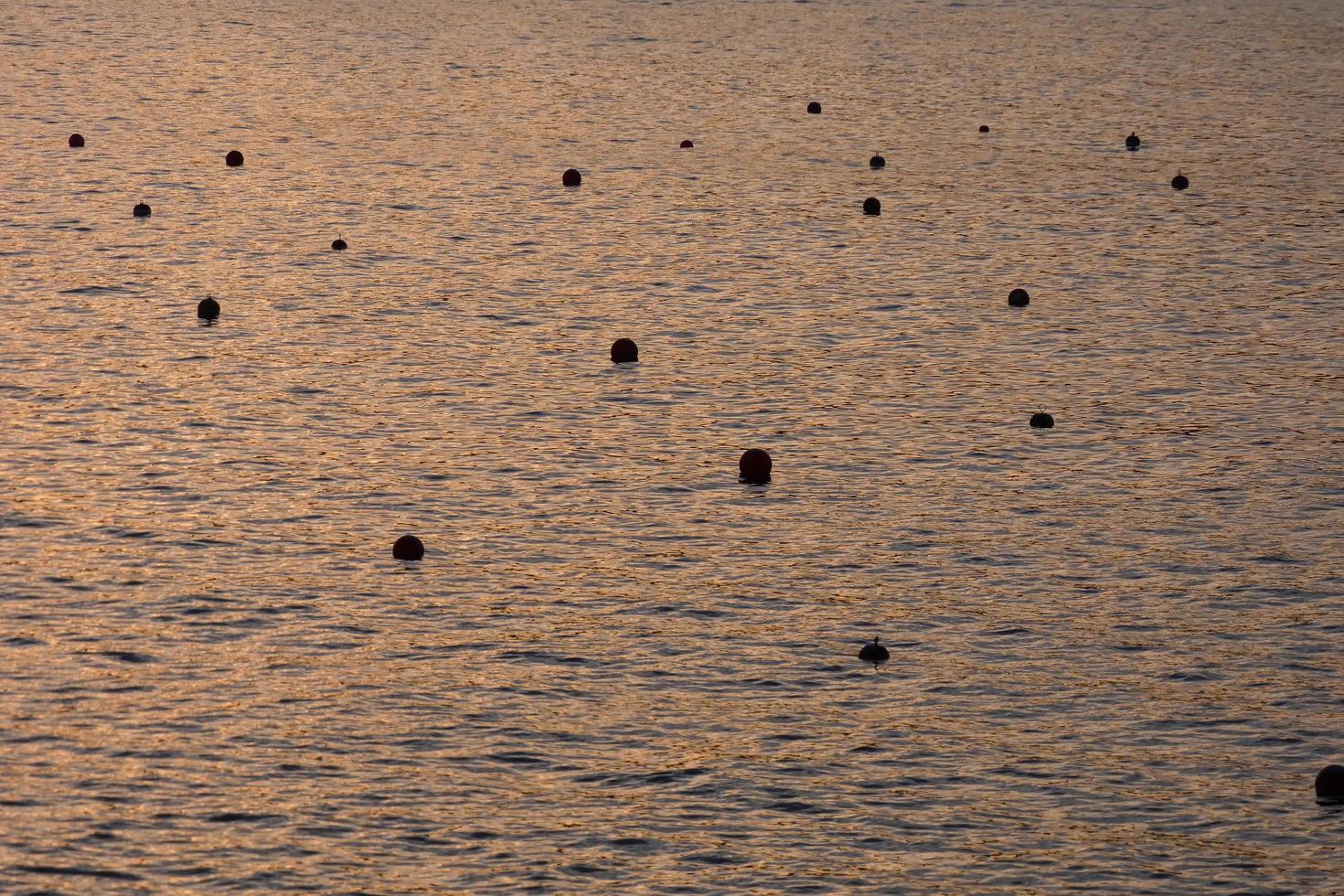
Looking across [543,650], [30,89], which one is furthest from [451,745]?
[30,89]

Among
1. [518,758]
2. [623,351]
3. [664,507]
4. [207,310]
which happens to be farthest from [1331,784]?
[207,310]

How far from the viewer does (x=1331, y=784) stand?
10.4m

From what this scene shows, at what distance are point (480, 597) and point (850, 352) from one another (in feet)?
22.2

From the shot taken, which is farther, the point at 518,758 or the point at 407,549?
the point at 407,549

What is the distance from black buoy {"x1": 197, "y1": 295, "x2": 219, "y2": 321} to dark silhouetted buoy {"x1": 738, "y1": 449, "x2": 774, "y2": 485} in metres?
6.47

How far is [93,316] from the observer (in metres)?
19.2

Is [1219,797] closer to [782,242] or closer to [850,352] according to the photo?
[850,352]

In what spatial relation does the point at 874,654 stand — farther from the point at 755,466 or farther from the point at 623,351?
the point at 623,351

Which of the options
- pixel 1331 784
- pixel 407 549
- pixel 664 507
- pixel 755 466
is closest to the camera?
pixel 1331 784

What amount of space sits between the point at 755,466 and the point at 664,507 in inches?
38.0

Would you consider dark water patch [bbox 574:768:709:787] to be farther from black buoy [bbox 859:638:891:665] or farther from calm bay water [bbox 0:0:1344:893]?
black buoy [bbox 859:638:891:665]

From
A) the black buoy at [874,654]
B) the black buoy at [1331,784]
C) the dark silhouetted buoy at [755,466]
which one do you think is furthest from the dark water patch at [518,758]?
the dark silhouetted buoy at [755,466]

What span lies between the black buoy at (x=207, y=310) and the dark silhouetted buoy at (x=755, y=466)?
647 centimetres

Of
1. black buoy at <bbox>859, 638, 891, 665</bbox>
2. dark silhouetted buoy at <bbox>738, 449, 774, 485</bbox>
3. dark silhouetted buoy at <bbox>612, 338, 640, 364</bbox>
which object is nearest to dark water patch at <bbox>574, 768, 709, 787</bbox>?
black buoy at <bbox>859, 638, 891, 665</bbox>
